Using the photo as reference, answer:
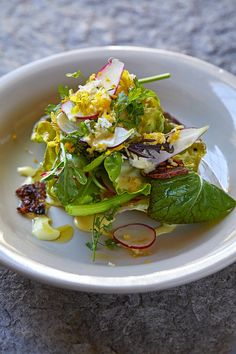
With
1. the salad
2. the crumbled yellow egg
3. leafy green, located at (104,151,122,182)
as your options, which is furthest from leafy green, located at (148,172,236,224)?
the crumbled yellow egg

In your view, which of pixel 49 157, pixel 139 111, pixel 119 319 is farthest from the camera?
pixel 49 157

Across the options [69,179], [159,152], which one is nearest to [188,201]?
[159,152]

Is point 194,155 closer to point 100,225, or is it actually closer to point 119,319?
point 100,225

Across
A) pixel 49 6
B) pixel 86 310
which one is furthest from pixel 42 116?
pixel 49 6

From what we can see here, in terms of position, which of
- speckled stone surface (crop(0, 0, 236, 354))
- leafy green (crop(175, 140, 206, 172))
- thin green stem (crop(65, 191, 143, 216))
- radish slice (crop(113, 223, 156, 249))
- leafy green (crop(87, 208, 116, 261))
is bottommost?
speckled stone surface (crop(0, 0, 236, 354))

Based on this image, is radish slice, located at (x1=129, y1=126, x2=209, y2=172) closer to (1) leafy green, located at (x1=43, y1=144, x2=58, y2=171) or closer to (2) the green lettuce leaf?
(2) the green lettuce leaf
